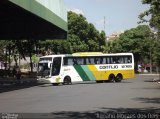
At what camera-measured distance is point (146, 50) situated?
94.8m

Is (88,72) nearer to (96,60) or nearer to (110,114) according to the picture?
(96,60)

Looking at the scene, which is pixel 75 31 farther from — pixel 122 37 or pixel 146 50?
pixel 122 37

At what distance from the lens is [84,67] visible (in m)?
44.4

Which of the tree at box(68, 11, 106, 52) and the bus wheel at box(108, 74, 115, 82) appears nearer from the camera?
the bus wheel at box(108, 74, 115, 82)

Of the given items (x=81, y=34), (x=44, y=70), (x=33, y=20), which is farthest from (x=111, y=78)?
(x=81, y=34)

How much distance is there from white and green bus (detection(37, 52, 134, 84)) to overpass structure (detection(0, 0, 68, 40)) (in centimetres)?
300

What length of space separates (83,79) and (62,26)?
517 centimetres

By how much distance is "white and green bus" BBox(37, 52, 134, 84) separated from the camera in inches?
1658

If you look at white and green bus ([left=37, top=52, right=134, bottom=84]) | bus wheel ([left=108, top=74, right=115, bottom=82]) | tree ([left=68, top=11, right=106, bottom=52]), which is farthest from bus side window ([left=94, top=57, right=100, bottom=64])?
tree ([left=68, top=11, right=106, bottom=52])

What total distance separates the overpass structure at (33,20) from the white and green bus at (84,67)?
3.00 metres

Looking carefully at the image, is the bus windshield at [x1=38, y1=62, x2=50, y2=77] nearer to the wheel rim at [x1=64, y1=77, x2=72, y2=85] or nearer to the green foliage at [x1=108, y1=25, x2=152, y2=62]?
the wheel rim at [x1=64, y1=77, x2=72, y2=85]

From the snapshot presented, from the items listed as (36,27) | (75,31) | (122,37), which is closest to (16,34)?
(36,27)

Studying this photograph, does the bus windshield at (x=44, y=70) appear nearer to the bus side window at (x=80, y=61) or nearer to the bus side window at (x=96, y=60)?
the bus side window at (x=80, y=61)

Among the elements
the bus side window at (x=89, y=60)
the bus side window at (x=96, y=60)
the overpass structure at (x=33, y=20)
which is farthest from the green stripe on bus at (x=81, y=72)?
the overpass structure at (x=33, y=20)
